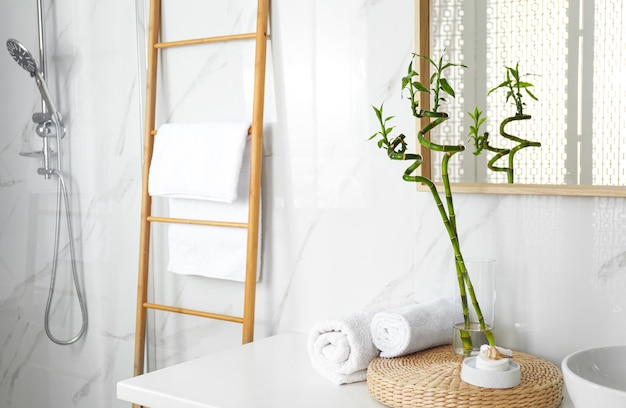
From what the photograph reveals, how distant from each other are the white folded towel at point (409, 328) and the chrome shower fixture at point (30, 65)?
45.5 inches

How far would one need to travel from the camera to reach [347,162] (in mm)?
2113

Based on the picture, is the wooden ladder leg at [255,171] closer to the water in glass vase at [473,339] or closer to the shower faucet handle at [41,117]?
the shower faucet handle at [41,117]

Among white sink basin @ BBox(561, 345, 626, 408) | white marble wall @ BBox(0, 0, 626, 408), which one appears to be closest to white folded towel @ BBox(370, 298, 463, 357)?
white marble wall @ BBox(0, 0, 626, 408)

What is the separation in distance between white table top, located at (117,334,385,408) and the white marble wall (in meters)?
0.34

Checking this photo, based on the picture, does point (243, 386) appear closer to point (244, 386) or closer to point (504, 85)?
point (244, 386)

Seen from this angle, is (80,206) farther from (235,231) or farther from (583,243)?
(583,243)

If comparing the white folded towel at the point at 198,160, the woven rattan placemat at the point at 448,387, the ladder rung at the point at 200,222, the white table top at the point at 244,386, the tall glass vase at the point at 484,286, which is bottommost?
the white table top at the point at 244,386

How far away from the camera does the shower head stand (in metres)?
2.15

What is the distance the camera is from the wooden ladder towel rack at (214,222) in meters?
2.20

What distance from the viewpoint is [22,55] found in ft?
7.13

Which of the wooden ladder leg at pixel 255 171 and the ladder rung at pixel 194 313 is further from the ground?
the wooden ladder leg at pixel 255 171

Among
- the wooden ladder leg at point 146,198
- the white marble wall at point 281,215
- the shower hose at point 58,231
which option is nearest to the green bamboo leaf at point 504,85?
the white marble wall at point 281,215

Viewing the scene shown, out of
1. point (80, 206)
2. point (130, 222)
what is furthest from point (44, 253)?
point (130, 222)

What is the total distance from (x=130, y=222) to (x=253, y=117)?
2.01ft
